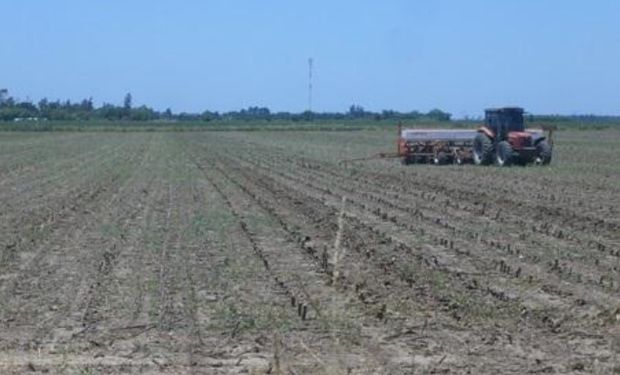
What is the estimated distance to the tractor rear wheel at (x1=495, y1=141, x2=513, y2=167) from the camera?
37.2m

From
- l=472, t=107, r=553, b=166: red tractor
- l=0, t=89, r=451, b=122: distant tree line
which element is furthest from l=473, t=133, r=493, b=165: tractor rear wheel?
l=0, t=89, r=451, b=122: distant tree line

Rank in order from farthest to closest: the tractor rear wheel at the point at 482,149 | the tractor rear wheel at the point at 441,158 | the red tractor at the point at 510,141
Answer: the tractor rear wheel at the point at 441,158
the tractor rear wheel at the point at 482,149
the red tractor at the point at 510,141

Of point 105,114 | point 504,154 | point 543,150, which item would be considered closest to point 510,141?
point 504,154

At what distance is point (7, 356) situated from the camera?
29.4ft

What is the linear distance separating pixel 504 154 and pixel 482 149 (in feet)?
4.29

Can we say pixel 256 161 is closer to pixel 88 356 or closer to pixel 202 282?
pixel 202 282

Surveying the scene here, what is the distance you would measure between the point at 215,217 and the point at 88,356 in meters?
11.5

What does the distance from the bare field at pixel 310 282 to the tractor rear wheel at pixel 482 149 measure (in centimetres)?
1146

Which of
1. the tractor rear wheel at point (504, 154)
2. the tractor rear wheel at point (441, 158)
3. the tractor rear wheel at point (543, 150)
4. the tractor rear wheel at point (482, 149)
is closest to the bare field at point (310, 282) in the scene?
the tractor rear wheel at point (504, 154)

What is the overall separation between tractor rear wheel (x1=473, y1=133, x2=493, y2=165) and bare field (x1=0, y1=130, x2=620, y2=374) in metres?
11.5

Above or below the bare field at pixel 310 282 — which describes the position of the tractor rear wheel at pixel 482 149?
below

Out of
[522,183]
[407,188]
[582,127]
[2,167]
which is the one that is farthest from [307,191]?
[582,127]

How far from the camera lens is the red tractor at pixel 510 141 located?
37156 millimetres

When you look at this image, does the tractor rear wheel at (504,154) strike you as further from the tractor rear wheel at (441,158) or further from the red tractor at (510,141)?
the tractor rear wheel at (441,158)
